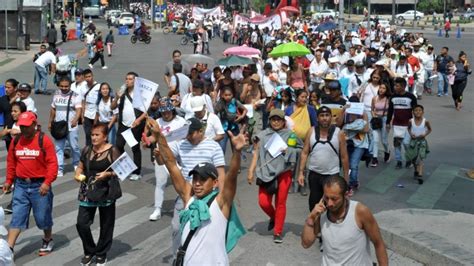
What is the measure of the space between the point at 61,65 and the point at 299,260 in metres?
13.5

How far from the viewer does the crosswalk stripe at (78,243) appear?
27.7ft

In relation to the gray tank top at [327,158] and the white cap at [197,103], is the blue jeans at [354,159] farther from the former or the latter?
the gray tank top at [327,158]

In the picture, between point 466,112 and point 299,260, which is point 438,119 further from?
point 299,260

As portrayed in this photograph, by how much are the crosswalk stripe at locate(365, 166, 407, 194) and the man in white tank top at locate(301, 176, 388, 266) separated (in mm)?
6189

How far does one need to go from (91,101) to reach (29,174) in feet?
13.9

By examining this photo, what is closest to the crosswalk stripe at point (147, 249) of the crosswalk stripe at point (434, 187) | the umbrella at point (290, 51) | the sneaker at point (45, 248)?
the sneaker at point (45, 248)

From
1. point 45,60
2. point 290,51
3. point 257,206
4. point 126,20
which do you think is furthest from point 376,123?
point 126,20

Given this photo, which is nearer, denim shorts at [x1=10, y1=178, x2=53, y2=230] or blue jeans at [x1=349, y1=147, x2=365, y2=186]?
denim shorts at [x1=10, y1=178, x2=53, y2=230]

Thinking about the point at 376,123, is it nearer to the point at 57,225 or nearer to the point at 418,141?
the point at 418,141

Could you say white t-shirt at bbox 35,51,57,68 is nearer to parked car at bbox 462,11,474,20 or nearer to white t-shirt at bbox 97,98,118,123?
white t-shirt at bbox 97,98,118,123

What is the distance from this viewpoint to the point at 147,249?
8805 millimetres

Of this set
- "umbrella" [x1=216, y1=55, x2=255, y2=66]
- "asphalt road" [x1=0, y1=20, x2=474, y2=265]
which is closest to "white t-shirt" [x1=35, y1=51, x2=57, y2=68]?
"asphalt road" [x1=0, y1=20, x2=474, y2=265]

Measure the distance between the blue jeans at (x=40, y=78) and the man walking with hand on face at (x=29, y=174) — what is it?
14.5 metres

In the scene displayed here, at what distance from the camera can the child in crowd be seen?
40.5 feet
